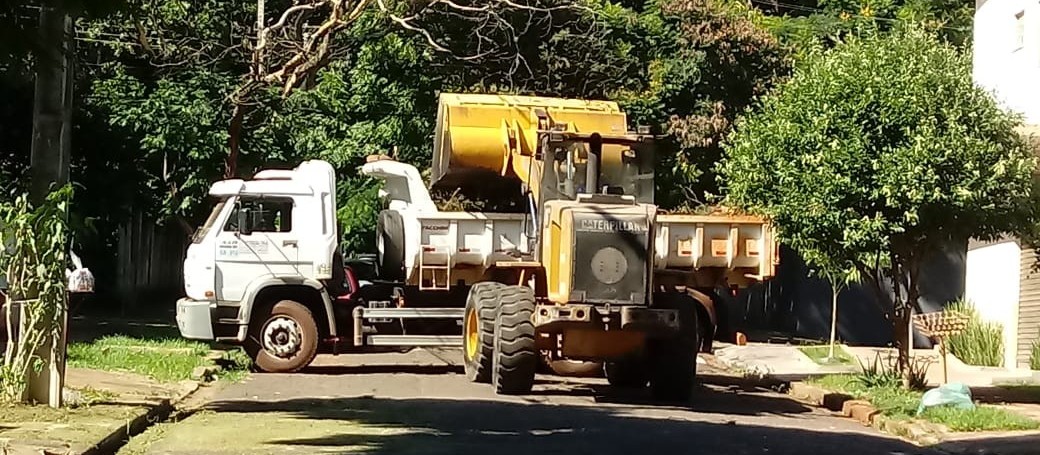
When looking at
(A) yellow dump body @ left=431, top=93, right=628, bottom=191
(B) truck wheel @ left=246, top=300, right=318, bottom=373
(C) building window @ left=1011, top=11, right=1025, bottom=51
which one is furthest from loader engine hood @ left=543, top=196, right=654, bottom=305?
(C) building window @ left=1011, top=11, right=1025, bottom=51

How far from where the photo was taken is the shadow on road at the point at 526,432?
1175cm

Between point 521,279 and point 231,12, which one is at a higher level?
point 231,12

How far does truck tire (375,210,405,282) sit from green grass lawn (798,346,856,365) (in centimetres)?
786

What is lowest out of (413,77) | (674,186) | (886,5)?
(674,186)

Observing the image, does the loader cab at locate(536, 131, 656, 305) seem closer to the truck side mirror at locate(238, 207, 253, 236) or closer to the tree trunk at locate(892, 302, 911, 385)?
the tree trunk at locate(892, 302, 911, 385)

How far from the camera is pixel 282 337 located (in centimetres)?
1933

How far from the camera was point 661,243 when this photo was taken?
676 inches

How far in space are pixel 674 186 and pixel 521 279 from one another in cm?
980

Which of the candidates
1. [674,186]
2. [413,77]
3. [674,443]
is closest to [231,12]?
[413,77]

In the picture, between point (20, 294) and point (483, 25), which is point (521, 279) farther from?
point (483, 25)

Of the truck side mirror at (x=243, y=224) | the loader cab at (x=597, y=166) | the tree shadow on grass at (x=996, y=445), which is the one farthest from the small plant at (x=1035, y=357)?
the truck side mirror at (x=243, y=224)

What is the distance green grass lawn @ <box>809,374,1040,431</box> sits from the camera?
1409 cm

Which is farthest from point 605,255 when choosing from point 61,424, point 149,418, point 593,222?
point 61,424

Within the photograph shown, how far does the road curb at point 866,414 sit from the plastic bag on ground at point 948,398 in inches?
18.0
